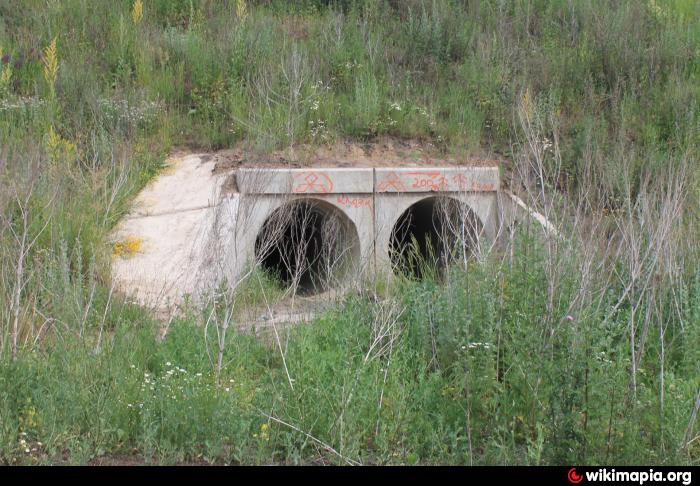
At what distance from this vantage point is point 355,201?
36.2ft

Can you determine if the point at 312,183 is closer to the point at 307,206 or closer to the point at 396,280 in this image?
the point at 307,206

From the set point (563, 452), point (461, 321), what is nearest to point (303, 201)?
point (461, 321)

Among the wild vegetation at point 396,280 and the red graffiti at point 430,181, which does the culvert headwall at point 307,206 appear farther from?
the wild vegetation at point 396,280

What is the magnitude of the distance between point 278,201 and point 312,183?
52 cm

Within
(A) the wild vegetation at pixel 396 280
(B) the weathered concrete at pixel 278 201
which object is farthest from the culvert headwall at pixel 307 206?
(A) the wild vegetation at pixel 396 280

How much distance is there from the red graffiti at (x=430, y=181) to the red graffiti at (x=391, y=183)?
0.17 metres

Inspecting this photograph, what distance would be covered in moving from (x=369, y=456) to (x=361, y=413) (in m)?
0.31

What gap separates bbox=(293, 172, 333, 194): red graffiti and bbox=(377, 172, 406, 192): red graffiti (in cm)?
66

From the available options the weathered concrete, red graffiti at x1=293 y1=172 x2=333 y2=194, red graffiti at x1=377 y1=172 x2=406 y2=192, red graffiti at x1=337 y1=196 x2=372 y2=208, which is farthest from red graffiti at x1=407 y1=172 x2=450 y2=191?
red graffiti at x1=293 y1=172 x2=333 y2=194

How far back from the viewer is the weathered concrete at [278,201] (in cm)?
973

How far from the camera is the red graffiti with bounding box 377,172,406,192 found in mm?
10992

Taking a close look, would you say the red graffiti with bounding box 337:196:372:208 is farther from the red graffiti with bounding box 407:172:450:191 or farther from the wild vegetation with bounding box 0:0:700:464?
the wild vegetation with bounding box 0:0:700:464

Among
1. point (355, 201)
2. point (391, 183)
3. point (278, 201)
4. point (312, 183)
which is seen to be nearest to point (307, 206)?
point (312, 183)
